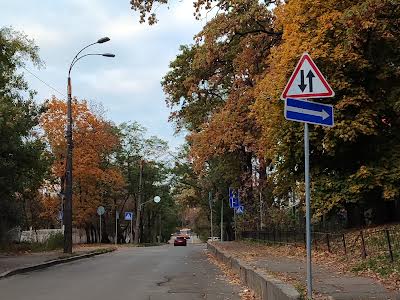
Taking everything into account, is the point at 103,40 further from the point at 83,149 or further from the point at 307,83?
the point at 83,149

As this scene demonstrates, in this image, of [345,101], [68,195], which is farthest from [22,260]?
[345,101]

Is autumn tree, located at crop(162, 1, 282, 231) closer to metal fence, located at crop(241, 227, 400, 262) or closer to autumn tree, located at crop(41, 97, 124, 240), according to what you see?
metal fence, located at crop(241, 227, 400, 262)

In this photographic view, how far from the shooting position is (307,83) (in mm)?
8062

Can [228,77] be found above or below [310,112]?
above

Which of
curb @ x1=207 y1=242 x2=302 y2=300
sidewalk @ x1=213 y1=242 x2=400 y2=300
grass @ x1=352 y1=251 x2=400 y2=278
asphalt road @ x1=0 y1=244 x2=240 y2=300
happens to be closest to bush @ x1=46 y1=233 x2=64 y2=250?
asphalt road @ x1=0 y1=244 x2=240 y2=300

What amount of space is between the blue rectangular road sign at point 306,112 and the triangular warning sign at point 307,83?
12 cm

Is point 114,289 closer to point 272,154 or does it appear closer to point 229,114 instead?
point 272,154

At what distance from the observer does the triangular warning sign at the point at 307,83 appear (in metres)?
8.02

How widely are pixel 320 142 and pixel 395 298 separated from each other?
10.1m

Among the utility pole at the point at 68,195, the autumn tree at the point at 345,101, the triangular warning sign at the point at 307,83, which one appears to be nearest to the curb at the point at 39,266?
the utility pole at the point at 68,195

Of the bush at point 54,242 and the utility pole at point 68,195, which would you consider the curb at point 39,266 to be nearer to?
the utility pole at point 68,195

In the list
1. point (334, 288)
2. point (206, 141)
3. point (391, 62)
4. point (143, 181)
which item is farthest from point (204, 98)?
point (143, 181)

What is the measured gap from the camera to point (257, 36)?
23922 millimetres

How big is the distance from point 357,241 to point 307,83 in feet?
26.5
